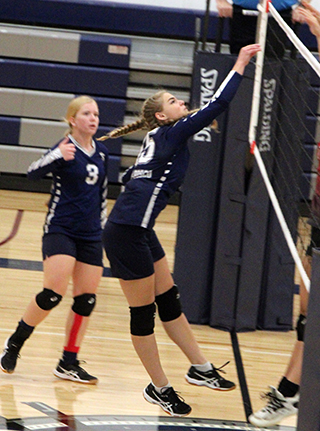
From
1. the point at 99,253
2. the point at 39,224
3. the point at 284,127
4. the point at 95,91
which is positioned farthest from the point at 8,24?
the point at 99,253

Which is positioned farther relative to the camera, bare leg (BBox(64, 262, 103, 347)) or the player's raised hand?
bare leg (BBox(64, 262, 103, 347))

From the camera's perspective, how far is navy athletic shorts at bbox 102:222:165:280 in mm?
3361

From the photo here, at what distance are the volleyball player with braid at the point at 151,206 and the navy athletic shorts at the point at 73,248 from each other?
0.49 meters

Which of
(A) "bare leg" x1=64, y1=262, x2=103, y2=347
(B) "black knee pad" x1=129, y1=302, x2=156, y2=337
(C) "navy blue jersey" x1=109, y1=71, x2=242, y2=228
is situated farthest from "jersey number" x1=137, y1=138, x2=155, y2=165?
(A) "bare leg" x1=64, y1=262, x2=103, y2=347

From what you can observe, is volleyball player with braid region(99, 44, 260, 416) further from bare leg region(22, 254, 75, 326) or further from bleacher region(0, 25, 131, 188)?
bleacher region(0, 25, 131, 188)

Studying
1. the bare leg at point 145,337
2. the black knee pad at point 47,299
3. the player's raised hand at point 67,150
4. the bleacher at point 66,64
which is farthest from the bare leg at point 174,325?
the bleacher at point 66,64

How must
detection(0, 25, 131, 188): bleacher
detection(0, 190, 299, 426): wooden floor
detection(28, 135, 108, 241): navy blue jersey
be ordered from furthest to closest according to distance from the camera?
detection(0, 25, 131, 188): bleacher
detection(28, 135, 108, 241): navy blue jersey
detection(0, 190, 299, 426): wooden floor

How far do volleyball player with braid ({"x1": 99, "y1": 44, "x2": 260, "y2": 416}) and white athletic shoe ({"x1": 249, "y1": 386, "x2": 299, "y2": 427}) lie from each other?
0.36 metres

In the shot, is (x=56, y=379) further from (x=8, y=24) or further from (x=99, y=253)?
(x=8, y=24)

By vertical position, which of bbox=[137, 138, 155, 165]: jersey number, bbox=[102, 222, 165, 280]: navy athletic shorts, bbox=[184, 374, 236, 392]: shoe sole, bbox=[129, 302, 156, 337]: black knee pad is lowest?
bbox=[184, 374, 236, 392]: shoe sole

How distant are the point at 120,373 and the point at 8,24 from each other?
6.67m

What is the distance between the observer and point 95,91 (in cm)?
957

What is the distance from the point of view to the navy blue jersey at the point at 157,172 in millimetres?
3332

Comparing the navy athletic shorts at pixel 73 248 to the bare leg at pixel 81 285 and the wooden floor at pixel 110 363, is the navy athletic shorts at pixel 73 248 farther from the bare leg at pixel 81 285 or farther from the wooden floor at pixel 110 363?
the wooden floor at pixel 110 363
